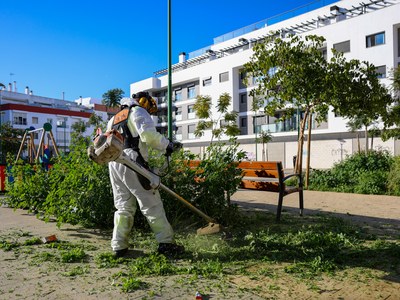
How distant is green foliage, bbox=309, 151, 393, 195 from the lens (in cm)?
1051

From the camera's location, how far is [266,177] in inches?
235

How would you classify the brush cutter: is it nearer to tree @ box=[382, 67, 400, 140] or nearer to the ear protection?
the ear protection

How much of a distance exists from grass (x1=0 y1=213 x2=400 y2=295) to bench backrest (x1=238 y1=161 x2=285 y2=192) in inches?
36.0

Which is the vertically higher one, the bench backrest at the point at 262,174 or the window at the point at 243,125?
the window at the point at 243,125

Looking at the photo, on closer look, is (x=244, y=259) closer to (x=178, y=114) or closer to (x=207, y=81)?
(x=207, y=81)

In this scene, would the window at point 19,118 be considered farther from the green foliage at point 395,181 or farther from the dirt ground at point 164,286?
the dirt ground at point 164,286

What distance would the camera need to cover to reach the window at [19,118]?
6250 centimetres

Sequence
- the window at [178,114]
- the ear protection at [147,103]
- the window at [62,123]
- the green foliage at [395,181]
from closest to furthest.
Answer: the ear protection at [147,103]
the green foliage at [395,181]
the window at [178,114]
the window at [62,123]

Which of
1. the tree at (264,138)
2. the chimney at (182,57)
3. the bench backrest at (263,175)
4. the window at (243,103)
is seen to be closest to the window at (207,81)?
the window at (243,103)

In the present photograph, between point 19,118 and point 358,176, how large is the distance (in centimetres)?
6285

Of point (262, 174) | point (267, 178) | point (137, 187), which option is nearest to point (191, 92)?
point (262, 174)

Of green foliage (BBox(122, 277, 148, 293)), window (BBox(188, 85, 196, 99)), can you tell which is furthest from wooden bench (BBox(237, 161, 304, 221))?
window (BBox(188, 85, 196, 99))

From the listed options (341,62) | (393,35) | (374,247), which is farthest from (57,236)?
(393,35)

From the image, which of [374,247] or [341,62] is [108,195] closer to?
[374,247]
